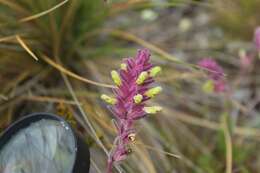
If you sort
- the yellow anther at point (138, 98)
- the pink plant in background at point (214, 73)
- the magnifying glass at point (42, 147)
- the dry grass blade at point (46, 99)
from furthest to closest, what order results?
the dry grass blade at point (46, 99)
the pink plant in background at point (214, 73)
the magnifying glass at point (42, 147)
the yellow anther at point (138, 98)

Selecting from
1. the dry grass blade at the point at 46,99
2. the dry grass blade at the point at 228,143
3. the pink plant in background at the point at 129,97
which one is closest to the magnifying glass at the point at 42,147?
the pink plant in background at the point at 129,97

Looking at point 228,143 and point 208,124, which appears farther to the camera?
point 208,124

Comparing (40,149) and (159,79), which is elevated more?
(159,79)

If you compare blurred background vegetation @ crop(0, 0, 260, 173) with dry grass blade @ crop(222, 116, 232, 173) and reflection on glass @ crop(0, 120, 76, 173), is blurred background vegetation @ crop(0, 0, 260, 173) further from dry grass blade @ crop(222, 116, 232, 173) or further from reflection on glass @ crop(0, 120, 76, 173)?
reflection on glass @ crop(0, 120, 76, 173)

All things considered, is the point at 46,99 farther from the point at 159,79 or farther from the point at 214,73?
the point at 214,73

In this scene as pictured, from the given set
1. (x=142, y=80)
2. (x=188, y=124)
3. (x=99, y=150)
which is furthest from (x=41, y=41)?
(x=142, y=80)

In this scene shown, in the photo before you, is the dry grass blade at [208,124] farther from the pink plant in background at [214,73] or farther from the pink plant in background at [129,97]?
the pink plant in background at [129,97]

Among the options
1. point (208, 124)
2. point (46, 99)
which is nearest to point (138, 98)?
point (46, 99)

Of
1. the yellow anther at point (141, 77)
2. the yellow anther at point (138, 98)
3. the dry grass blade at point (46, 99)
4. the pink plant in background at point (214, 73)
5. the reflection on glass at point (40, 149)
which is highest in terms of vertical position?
the pink plant in background at point (214, 73)

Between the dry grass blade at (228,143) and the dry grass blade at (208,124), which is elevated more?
the dry grass blade at (208,124)
